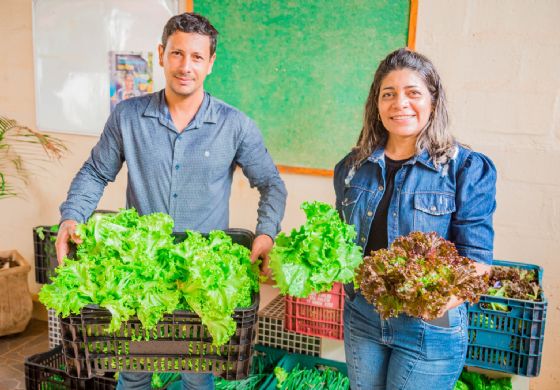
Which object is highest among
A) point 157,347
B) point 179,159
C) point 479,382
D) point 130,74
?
point 130,74

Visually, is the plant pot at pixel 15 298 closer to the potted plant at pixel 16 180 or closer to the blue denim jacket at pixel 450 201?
the potted plant at pixel 16 180

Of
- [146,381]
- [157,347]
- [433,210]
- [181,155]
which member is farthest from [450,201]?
[146,381]

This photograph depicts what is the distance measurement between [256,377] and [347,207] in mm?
1538

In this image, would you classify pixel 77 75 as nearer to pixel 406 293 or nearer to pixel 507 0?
pixel 507 0

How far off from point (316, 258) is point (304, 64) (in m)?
2.08

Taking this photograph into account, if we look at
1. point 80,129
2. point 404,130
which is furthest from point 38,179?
point 404,130

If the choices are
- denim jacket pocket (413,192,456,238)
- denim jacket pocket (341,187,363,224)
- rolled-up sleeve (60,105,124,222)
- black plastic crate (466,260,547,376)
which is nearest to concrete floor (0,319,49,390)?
rolled-up sleeve (60,105,124,222)

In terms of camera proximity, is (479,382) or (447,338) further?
(479,382)

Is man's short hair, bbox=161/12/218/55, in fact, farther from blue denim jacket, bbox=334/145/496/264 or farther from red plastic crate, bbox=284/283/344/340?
red plastic crate, bbox=284/283/344/340

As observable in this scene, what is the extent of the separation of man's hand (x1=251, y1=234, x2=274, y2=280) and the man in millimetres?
290

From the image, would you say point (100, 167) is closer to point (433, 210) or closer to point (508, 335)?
point (433, 210)

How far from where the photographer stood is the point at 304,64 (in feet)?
11.5

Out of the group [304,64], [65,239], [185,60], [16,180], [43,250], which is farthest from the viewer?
[16,180]

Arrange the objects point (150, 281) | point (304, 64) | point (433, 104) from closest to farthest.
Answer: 1. point (150, 281)
2. point (433, 104)
3. point (304, 64)
